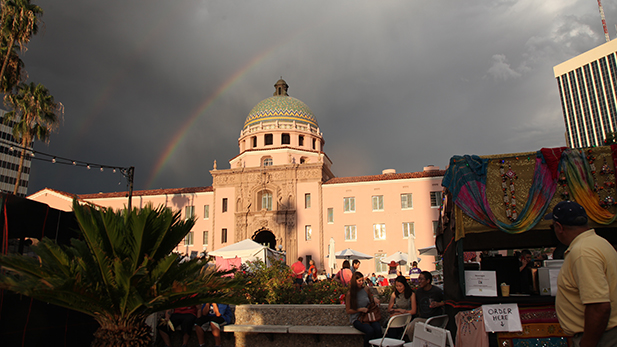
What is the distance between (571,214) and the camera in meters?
3.70

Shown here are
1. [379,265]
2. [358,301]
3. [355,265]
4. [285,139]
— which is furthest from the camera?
[285,139]

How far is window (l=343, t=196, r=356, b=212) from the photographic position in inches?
1395

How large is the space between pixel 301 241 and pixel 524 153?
29.1 meters

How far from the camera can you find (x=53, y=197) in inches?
1533

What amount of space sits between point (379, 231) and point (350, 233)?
96.0 inches

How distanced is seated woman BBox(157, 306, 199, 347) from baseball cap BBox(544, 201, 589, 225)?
26.5 ft

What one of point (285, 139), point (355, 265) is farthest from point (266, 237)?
point (355, 265)

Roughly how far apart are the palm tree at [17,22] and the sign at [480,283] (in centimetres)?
2416

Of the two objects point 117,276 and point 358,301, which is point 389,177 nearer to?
point 358,301

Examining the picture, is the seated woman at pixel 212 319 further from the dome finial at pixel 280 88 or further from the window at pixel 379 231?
the dome finial at pixel 280 88

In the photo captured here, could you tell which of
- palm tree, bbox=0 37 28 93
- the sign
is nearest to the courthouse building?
palm tree, bbox=0 37 28 93

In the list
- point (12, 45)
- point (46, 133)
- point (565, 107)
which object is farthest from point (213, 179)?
point (565, 107)

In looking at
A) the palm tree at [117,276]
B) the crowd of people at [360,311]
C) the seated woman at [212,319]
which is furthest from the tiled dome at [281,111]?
the palm tree at [117,276]

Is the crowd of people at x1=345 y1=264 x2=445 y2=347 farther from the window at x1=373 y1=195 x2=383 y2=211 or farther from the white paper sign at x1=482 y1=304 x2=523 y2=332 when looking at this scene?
the window at x1=373 y1=195 x2=383 y2=211
